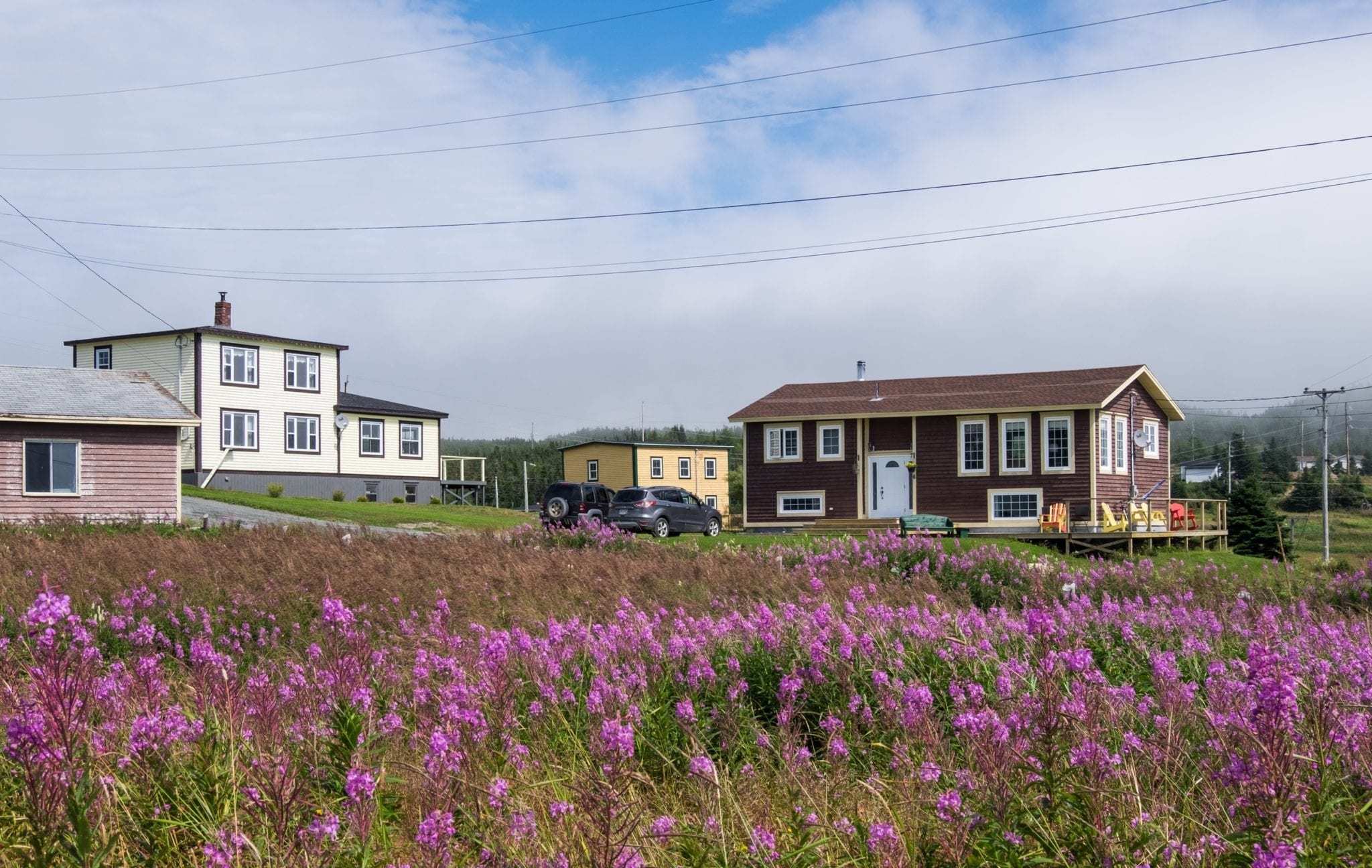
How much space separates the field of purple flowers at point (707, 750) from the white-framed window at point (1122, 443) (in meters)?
30.5

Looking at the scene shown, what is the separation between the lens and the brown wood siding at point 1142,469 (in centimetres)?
3606

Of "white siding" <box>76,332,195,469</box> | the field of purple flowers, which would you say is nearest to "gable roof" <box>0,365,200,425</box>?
"white siding" <box>76,332,195,469</box>

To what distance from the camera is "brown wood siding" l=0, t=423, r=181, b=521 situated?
30.5 metres

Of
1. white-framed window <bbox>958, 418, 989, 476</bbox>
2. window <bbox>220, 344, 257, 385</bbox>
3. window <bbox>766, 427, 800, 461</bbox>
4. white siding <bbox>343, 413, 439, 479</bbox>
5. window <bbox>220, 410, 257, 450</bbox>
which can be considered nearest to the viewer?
white-framed window <bbox>958, 418, 989, 476</bbox>

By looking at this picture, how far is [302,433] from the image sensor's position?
5022cm

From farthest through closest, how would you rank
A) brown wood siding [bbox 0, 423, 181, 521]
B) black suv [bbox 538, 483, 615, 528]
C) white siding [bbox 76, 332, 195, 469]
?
white siding [bbox 76, 332, 195, 469] < black suv [bbox 538, 483, 615, 528] < brown wood siding [bbox 0, 423, 181, 521]

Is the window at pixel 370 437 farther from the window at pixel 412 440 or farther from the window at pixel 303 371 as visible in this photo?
the window at pixel 303 371

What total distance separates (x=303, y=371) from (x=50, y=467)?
19.5 m

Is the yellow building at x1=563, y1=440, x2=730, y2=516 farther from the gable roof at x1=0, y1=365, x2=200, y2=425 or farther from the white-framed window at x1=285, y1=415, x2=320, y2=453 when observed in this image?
the gable roof at x1=0, y1=365, x2=200, y2=425

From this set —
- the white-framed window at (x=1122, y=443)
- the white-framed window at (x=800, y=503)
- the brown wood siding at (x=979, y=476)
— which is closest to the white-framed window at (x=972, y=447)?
the brown wood siding at (x=979, y=476)

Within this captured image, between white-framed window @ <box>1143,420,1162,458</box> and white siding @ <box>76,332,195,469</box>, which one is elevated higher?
white siding @ <box>76,332,195,469</box>

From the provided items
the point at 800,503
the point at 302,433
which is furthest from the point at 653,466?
the point at 800,503

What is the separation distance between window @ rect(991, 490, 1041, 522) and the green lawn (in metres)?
14.8

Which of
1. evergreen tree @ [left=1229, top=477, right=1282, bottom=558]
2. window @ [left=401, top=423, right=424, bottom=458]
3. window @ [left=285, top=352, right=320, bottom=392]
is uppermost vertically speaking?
window @ [left=285, top=352, right=320, bottom=392]
